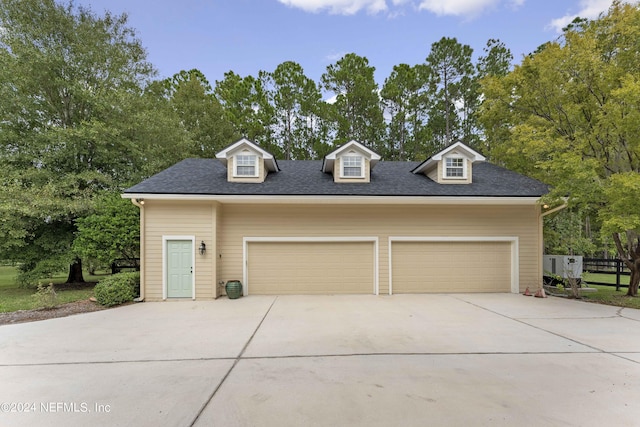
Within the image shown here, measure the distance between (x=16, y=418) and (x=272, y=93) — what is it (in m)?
22.1

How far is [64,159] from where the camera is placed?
12.7 meters

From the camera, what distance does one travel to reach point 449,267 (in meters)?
10.3

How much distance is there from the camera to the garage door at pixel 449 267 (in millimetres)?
10289

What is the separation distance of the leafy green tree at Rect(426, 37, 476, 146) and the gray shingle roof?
10046 mm

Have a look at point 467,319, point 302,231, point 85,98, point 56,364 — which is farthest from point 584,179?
point 85,98

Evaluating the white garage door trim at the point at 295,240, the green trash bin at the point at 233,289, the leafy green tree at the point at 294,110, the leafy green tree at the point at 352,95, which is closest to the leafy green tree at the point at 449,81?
the leafy green tree at the point at 352,95

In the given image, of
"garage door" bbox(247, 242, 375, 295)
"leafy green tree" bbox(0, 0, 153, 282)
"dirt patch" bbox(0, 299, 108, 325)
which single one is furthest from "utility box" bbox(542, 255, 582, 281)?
"leafy green tree" bbox(0, 0, 153, 282)

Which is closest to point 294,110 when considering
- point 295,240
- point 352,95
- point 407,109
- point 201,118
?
point 352,95

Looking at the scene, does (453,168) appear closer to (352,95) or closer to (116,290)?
(116,290)

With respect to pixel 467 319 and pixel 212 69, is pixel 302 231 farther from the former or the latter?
pixel 212 69

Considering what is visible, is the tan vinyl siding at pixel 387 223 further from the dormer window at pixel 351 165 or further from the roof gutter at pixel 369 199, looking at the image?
the dormer window at pixel 351 165

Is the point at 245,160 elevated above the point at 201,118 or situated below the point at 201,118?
below

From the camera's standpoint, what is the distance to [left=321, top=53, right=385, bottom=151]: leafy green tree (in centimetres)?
2056

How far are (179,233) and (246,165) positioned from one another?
3291mm
